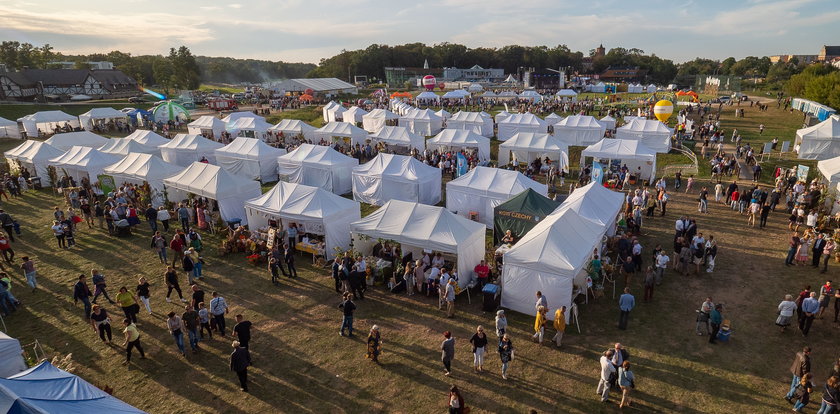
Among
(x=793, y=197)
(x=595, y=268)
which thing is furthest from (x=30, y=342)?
(x=793, y=197)

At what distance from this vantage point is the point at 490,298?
1022 centimetres

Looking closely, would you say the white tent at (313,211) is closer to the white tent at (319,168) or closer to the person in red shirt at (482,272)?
the person in red shirt at (482,272)

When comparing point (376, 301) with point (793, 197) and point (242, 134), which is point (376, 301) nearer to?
point (793, 197)

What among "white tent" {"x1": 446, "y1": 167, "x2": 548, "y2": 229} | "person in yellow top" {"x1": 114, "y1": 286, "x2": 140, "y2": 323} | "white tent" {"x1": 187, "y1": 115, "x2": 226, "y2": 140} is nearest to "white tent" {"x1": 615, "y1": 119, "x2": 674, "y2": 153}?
"white tent" {"x1": 446, "y1": 167, "x2": 548, "y2": 229}

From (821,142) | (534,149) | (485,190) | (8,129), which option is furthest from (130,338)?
(8,129)

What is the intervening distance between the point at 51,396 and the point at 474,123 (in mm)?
28494

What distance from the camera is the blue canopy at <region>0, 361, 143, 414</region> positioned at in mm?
5543

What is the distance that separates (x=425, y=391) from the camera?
780cm

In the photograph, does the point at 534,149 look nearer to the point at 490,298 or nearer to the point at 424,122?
the point at 424,122

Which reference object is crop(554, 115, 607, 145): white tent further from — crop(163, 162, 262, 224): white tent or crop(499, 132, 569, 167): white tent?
crop(163, 162, 262, 224): white tent

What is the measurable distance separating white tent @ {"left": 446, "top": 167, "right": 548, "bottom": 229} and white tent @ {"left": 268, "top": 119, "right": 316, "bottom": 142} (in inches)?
620

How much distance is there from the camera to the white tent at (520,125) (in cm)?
2966

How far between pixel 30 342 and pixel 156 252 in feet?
15.2

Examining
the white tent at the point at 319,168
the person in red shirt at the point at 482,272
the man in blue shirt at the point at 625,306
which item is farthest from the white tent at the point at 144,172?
the man in blue shirt at the point at 625,306
